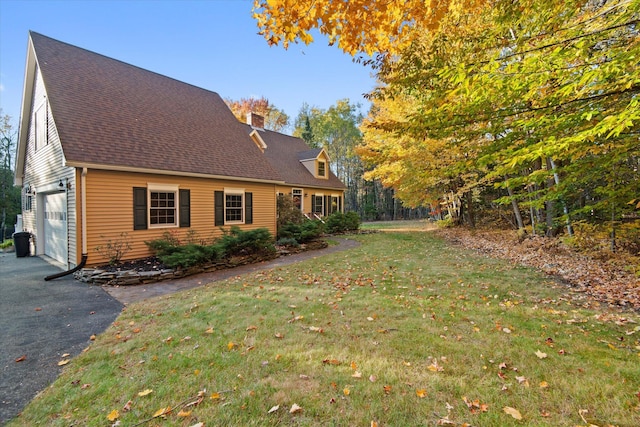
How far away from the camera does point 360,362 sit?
3.14 m

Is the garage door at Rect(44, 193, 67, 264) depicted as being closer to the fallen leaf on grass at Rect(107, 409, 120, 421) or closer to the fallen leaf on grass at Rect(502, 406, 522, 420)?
the fallen leaf on grass at Rect(107, 409, 120, 421)

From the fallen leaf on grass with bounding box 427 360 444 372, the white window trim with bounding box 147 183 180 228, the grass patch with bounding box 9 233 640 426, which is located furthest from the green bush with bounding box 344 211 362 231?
the fallen leaf on grass with bounding box 427 360 444 372

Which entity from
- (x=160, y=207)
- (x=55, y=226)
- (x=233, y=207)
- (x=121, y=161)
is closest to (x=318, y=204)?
(x=233, y=207)

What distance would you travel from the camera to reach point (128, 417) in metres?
2.42

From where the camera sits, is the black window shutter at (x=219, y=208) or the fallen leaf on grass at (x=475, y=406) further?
the black window shutter at (x=219, y=208)

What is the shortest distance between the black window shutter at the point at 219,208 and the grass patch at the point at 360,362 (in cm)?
591

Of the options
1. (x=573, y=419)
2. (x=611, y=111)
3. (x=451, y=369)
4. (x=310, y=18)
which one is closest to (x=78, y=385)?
(x=451, y=369)

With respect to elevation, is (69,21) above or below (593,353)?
above

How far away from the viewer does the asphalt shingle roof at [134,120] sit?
8680 millimetres

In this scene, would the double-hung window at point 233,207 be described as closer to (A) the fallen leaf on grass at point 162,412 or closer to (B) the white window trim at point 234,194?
(B) the white window trim at point 234,194

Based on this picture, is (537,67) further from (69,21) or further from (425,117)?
(69,21)

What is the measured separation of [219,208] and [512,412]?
10.6 meters

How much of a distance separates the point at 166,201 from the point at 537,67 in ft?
33.1

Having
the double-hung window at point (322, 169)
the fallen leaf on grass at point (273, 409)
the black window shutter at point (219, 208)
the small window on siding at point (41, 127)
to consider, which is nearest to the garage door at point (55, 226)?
the small window on siding at point (41, 127)
